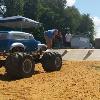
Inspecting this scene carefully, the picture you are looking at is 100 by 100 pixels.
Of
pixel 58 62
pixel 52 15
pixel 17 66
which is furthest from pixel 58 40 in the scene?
pixel 52 15

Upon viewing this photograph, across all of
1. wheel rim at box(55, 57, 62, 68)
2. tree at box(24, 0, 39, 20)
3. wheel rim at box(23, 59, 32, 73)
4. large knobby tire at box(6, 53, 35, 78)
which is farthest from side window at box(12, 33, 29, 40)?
tree at box(24, 0, 39, 20)

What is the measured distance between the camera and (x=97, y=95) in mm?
10883

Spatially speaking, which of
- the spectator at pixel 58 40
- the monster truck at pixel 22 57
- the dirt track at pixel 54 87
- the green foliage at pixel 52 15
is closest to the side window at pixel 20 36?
the monster truck at pixel 22 57

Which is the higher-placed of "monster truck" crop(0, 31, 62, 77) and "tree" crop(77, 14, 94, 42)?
"tree" crop(77, 14, 94, 42)

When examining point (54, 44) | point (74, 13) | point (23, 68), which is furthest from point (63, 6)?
point (23, 68)

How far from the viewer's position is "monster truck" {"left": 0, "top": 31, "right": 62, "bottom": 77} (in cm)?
1453

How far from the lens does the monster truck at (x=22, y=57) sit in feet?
47.7

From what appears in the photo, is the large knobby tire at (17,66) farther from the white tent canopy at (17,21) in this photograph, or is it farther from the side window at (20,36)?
A: the white tent canopy at (17,21)

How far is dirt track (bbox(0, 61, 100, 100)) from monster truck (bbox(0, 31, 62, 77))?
0.45 metres

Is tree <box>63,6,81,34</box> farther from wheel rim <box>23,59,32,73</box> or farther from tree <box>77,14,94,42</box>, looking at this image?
wheel rim <box>23,59,32,73</box>

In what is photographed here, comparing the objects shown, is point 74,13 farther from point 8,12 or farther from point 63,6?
point 8,12

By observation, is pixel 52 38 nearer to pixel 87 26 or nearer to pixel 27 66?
pixel 27 66

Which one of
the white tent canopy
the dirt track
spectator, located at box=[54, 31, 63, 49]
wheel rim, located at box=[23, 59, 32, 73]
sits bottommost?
the dirt track

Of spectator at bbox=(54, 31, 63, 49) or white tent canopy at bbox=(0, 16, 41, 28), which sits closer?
spectator at bbox=(54, 31, 63, 49)
